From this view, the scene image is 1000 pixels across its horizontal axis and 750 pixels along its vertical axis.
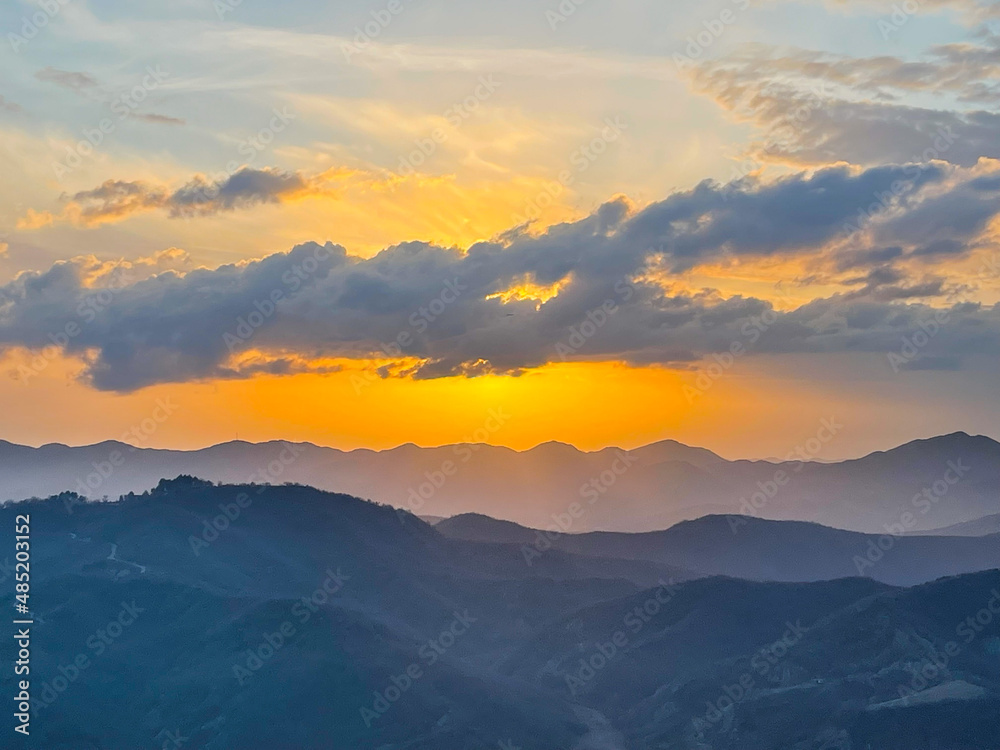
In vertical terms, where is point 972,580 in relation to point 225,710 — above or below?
above

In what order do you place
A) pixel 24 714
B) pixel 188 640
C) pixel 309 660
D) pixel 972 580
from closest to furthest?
pixel 24 714, pixel 309 660, pixel 188 640, pixel 972 580

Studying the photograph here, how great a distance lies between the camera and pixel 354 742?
152 m

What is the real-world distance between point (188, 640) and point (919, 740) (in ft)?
398

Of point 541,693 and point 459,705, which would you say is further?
point 541,693

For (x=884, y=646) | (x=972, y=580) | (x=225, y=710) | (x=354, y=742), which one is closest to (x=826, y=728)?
(x=884, y=646)

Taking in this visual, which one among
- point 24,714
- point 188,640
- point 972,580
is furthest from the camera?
point 972,580

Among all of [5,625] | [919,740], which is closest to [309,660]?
[5,625]

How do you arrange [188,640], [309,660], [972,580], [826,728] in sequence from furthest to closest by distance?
[972,580]
[188,640]
[309,660]
[826,728]

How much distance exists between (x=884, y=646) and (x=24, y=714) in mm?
138990

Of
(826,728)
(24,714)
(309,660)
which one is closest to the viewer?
(24,714)

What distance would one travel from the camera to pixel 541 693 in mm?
187750

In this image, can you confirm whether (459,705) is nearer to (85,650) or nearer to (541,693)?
(541,693)

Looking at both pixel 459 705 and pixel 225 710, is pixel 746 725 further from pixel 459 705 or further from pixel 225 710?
pixel 225 710

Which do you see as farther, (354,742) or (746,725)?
(746,725)
